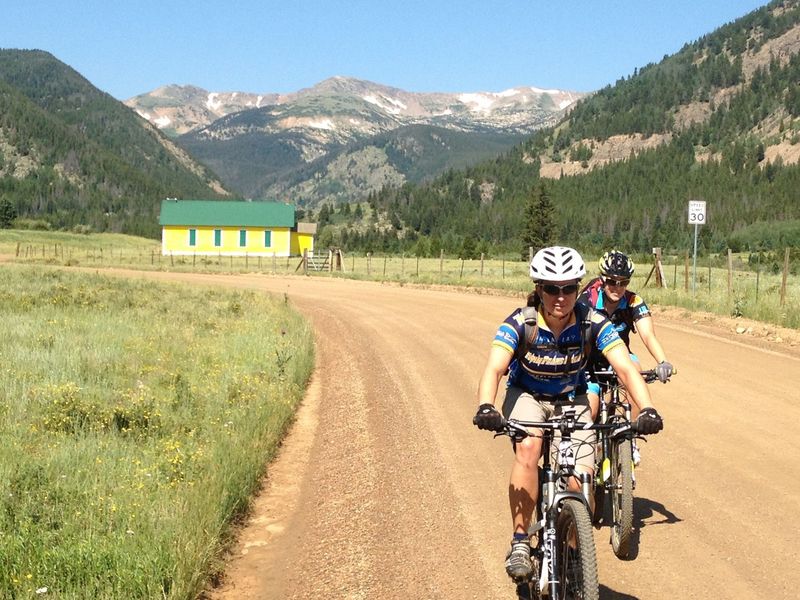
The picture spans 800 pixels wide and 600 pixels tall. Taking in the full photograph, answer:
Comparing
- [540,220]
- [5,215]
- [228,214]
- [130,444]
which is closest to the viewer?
[130,444]

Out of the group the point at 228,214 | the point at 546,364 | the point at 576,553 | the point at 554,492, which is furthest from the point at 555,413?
the point at 228,214

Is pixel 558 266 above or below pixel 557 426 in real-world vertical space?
above

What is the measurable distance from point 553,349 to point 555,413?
0.37m

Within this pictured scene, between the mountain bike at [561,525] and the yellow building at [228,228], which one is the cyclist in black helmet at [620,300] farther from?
the yellow building at [228,228]

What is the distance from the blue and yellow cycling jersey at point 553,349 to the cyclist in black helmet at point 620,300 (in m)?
1.74

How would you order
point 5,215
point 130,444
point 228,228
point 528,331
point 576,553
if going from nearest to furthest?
point 576,553 < point 528,331 < point 130,444 < point 228,228 < point 5,215

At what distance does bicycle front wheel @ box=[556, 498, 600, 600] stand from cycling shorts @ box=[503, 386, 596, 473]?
37 centimetres

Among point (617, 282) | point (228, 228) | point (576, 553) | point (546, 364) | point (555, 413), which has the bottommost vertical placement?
point (576, 553)

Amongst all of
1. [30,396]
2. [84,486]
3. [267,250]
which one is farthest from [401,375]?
[267,250]

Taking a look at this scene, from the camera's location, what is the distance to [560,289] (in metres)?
4.65

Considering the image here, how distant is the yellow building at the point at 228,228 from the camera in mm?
81938

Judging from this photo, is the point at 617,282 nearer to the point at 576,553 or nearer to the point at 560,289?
the point at 560,289

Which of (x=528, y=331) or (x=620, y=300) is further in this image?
(x=620, y=300)

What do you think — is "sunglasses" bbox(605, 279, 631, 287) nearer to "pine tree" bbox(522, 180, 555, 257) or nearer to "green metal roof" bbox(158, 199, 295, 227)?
"green metal roof" bbox(158, 199, 295, 227)
